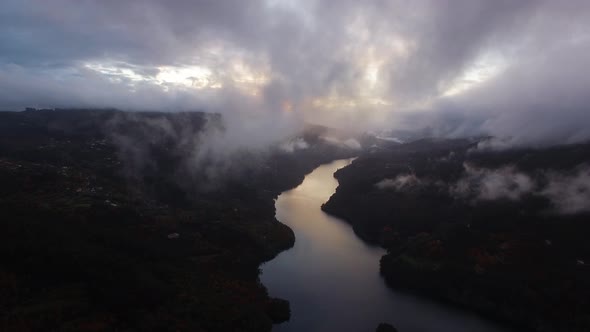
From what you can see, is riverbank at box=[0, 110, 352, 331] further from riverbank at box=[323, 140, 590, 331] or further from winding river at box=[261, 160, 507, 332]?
riverbank at box=[323, 140, 590, 331]

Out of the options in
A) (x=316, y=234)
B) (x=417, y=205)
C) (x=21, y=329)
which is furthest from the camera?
(x=417, y=205)

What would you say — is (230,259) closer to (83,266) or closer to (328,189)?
(83,266)

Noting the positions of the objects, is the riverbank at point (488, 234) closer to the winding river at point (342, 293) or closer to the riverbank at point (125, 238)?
the winding river at point (342, 293)

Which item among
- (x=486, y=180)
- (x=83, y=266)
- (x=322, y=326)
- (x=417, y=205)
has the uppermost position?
(x=486, y=180)

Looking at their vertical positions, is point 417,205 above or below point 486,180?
below

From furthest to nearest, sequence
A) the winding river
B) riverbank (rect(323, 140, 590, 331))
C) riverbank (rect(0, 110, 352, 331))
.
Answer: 1. riverbank (rect(323, 140, 590, 331))
2. the winding river
3. riverbank (rect(0, 110, 352, 331))

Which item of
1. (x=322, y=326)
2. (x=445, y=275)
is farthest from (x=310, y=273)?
(x=445, y=275)

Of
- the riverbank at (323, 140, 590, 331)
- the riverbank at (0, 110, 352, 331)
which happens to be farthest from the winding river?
the riverbank at (323, 140, 590, 331)

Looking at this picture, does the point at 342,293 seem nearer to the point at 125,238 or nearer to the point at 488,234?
the point at 488,234
